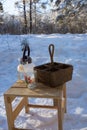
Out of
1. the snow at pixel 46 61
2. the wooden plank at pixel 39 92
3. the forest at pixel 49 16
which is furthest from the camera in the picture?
the forest at pixel 49 16

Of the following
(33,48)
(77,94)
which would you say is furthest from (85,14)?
(77,94)

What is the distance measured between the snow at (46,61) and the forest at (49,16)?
355cm

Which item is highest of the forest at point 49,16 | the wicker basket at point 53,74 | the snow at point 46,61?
the forest at point 49,16

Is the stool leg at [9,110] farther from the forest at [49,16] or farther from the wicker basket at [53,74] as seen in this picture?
the forest at [49,16]

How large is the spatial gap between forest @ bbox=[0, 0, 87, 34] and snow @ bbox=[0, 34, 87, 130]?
3.55 metres

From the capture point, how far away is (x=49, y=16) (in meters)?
9.91

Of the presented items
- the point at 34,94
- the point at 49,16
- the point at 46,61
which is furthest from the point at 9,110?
the point at 49,16

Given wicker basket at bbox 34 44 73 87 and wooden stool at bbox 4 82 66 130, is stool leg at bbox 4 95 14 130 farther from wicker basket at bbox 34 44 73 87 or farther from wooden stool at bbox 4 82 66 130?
wicker basket at bbox 34 44 73 87

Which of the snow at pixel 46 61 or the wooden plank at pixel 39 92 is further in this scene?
the snow at pixel 46 61

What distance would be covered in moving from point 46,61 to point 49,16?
6550mm

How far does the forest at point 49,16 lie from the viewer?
882 cm

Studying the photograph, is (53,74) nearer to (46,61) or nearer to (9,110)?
(9,110)

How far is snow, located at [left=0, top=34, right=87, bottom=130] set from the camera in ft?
6.82

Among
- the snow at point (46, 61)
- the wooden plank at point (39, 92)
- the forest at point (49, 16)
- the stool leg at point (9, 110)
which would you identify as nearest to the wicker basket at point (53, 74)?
the wooden plank at point (39, 92)
